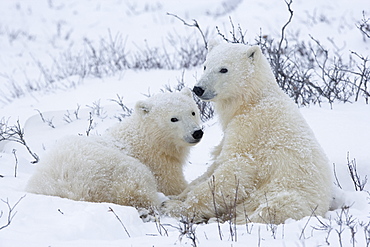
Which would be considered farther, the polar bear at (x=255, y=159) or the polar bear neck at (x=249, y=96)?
the polar bear neck at (x=249, y=96)

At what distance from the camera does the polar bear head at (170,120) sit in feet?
12.9

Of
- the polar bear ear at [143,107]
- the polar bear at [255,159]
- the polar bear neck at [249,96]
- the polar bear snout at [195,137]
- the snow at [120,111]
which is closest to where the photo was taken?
the snow at [120,111]

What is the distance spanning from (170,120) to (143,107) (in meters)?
0.29

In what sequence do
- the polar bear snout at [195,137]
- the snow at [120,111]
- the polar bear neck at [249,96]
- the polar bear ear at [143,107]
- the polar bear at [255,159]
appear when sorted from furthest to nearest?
1. the polar bear ear at [143,107]
2. the polar bear snout at [195,137]
3. the polar bear neck at [249,96]
4. the polar bear at [255,159]
5. the snow at [120,111]

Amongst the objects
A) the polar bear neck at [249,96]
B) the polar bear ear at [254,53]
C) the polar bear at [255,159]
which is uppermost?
the polar bear ear at [254,53]

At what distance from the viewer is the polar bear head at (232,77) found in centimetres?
370

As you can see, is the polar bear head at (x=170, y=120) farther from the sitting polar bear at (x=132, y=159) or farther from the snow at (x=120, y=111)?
the snow at (x=120, y=111)

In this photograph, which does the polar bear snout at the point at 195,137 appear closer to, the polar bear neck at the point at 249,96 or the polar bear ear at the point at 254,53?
the polar bear neck at the point at 249,96

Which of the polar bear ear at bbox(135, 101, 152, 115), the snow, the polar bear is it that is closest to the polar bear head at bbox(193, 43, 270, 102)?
the polar bear

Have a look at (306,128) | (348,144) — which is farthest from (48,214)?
(348,144)

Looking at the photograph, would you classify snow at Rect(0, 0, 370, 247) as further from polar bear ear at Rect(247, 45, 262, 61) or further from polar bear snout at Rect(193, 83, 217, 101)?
polar bear ear at Rect(247, 45, 262, 61)

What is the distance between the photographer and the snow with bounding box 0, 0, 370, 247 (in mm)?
2539

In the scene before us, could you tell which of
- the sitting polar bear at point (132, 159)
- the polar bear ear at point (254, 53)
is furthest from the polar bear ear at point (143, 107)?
the polar bear ear at point (254, 53)

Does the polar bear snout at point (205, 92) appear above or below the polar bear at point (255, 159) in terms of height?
above
